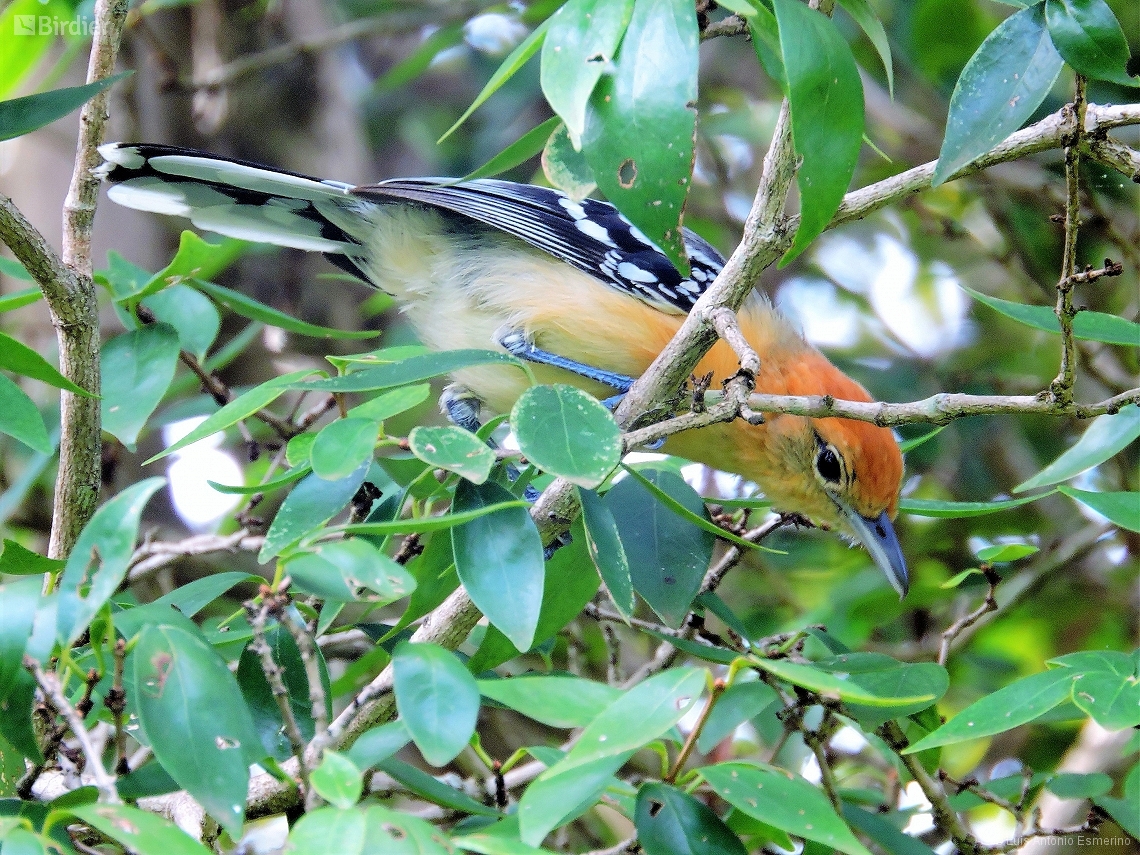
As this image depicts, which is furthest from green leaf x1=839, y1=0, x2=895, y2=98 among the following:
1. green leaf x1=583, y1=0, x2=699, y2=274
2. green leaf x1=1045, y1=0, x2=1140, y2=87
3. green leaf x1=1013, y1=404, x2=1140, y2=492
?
green leaf x1=1013, y1=404, x2=1140, y2=492

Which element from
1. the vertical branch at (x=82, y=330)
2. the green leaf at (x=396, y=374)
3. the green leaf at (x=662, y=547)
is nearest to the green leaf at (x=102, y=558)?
the green leaf at (x=396, y=374)

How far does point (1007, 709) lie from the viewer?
207cm

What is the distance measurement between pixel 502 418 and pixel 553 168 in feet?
2.84

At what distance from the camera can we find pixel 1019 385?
5.78 meters

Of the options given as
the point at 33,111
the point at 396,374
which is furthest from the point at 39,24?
the point at 396,374

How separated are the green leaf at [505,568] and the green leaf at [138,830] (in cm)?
64

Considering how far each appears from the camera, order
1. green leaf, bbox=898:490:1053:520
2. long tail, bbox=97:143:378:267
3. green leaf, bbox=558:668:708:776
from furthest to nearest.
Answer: long tail, bbox=97:143:378:267, green leaf, bbox=898:490:1053:520, green leaf, bbox=558:668:708:776

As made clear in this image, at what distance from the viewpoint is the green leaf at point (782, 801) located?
175 centimetres

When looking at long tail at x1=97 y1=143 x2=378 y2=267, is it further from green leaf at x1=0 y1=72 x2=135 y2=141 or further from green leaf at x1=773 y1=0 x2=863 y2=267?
green leaf at x1=773 y1=0 x2=863 y2=267

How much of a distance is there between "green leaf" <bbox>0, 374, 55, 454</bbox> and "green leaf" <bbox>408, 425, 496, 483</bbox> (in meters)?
0.89

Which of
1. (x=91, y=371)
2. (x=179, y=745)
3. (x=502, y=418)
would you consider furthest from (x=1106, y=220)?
(x=179, y=745)

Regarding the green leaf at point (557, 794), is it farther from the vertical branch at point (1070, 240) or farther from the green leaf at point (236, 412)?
the vertical branch at point (1070, 240)

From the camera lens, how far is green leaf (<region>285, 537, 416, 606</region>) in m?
1.69

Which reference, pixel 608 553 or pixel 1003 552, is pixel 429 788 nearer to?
pixel 608 553
